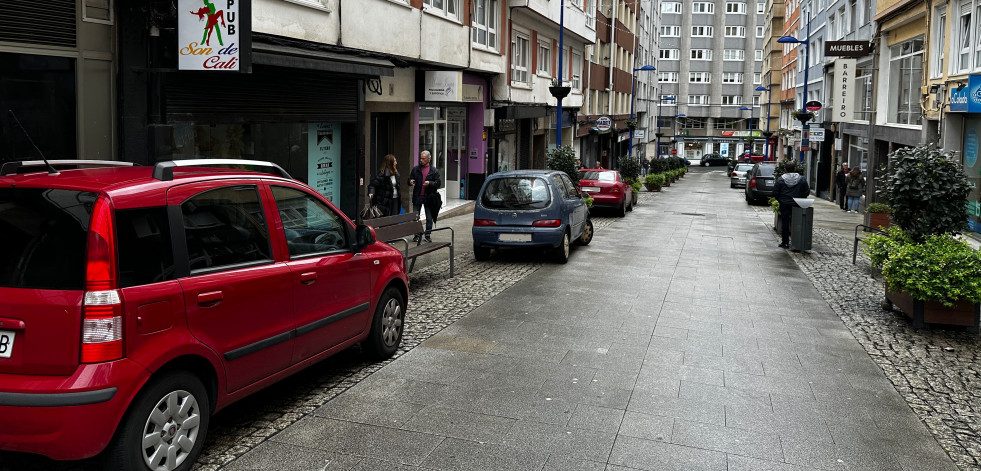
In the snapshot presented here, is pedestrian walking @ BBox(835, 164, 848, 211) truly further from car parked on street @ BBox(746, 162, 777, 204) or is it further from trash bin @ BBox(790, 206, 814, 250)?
trash bin @ BBox(790, 206, 814, 250)

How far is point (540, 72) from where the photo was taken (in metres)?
31.7

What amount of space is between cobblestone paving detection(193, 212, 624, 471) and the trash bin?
717 centimetres

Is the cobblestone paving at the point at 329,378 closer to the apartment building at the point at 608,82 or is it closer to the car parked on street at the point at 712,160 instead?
the apartment building at the point at 608,82

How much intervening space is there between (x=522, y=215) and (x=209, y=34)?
5.66 metres

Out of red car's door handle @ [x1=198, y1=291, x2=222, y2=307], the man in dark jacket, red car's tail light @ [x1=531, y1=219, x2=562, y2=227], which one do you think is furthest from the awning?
the man in dark jacket

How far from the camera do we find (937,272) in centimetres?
930

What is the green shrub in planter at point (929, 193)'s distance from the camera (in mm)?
10469

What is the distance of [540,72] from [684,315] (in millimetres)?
22690

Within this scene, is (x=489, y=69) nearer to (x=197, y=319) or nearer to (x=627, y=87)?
(x=197, y=319)

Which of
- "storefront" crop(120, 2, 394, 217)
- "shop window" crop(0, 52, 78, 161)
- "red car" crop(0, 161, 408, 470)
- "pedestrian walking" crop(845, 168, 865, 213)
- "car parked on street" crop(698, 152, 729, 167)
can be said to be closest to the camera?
"red car" crop(0, 161, 408, 470)

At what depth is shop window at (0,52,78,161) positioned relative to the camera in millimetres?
8930

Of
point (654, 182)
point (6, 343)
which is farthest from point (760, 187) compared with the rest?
point (6, 343)

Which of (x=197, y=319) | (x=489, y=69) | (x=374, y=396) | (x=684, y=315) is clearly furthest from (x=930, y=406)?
(x=489, y=69)

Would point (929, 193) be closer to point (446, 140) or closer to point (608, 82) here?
point (446, 140)
